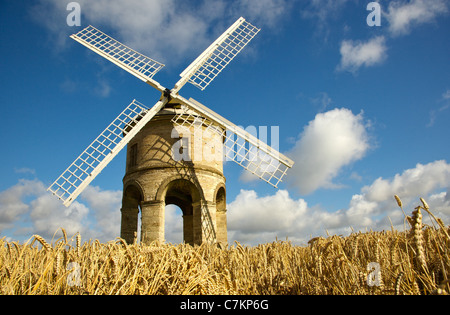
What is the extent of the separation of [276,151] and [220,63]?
239 inches

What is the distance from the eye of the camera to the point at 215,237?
14.5 m

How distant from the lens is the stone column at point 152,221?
13.3m

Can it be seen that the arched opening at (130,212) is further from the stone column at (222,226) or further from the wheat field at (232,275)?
the wheat field at (232,275)

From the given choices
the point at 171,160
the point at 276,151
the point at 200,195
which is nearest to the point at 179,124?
the point at 171,160

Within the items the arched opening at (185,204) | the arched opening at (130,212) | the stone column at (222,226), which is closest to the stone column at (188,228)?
the arched opening at (185,204)

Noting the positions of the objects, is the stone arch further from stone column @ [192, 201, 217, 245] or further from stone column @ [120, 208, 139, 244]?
stone column @ [120, 208, 139, 244]

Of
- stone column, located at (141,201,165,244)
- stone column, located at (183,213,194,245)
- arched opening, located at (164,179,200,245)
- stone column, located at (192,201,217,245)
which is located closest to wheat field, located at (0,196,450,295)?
stone column, located at (141,201,165,244)

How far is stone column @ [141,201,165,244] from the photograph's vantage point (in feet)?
43.6

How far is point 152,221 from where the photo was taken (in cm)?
1355

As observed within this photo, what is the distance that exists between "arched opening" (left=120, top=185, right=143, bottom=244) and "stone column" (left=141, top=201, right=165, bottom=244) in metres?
1.31

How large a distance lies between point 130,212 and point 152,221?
7.90 feet

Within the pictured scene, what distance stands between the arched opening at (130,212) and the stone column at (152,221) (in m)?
1.31
